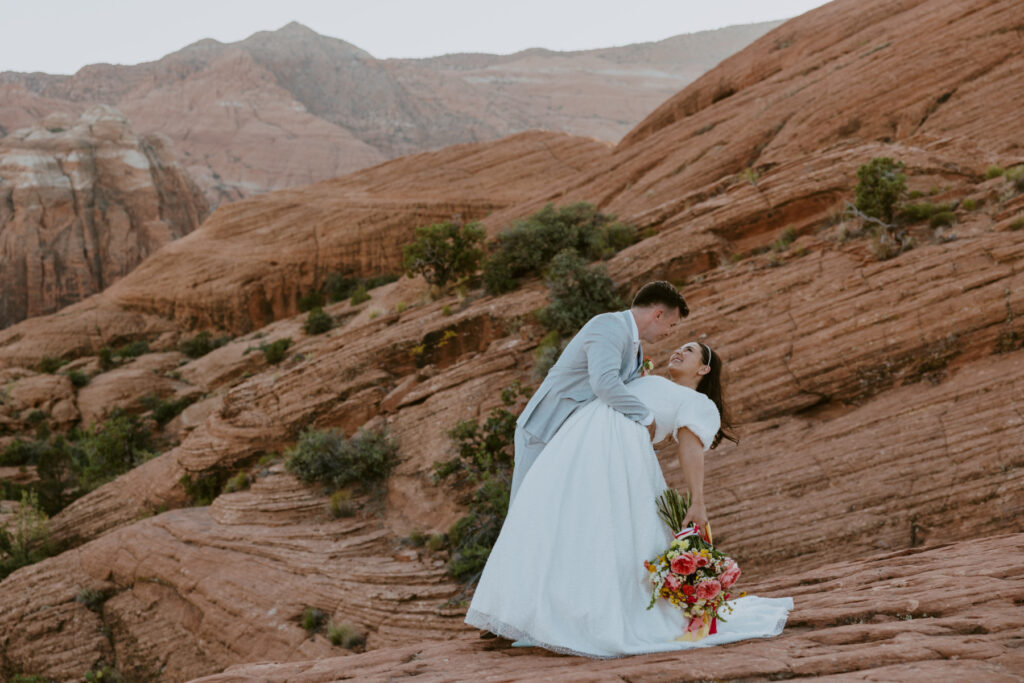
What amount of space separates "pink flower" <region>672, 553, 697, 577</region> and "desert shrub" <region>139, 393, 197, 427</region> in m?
24.7

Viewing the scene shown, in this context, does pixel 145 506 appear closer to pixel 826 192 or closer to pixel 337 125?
pixel 826 192

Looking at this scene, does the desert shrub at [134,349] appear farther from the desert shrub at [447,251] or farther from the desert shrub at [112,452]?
the desert shrub at [447,251]

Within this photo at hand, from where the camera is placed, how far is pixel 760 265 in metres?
12.2

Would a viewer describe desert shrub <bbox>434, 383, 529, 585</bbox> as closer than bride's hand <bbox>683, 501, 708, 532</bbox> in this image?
No

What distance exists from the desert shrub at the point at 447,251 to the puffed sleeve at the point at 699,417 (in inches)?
542

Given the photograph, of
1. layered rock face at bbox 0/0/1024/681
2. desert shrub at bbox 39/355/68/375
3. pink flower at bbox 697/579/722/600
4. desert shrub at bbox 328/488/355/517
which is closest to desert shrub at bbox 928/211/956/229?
Answer: layered rock face at bbox 0/0/1024/681

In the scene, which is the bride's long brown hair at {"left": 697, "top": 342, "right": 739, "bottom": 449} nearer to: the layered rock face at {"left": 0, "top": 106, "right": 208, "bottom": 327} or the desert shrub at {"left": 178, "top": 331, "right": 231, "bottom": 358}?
the desert shrub at {"left": 178, "top": 331, "right": 231, "bottom": 358}

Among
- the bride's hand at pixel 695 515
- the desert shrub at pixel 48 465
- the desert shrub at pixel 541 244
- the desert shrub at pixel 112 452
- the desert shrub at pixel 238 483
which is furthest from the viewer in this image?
the desert shrub at pixel 112 452

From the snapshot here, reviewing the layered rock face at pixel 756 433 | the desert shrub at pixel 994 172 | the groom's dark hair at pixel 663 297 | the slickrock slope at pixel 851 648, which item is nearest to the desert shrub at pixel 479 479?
the layered rock face at pixel 756 433

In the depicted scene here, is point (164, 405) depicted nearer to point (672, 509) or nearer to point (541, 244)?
point (541, 244)

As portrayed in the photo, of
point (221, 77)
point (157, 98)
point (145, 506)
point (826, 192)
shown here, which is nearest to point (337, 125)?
point (221, 77)

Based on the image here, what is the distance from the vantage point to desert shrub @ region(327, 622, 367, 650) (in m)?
10.0

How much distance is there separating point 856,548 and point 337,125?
267ft

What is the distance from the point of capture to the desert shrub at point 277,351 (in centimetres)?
2414
